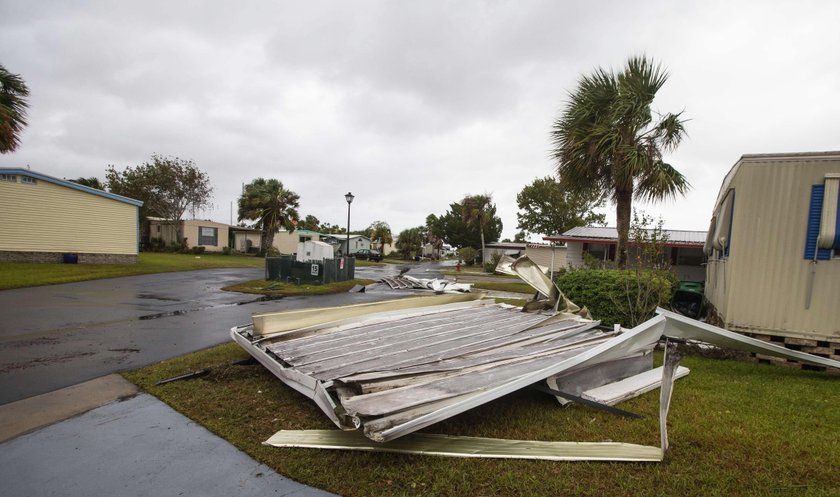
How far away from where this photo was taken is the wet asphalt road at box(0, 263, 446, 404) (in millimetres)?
4840

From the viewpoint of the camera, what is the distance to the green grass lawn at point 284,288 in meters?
13.4

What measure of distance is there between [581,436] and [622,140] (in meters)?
10.7

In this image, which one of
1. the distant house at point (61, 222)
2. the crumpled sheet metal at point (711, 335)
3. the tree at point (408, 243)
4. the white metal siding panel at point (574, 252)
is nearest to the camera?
the crumpled sheet metal at point (711, 335)

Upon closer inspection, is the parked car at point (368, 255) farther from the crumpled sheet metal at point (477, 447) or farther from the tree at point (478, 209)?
the crumpled sheet metal at point (477, 447)

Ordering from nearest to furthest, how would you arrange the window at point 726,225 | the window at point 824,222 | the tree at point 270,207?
the window at point 824,222 → the window at point 726,225 → the tree at point 270,207

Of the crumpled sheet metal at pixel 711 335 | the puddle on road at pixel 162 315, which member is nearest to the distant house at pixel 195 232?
the puddle on road at pixel 162 315

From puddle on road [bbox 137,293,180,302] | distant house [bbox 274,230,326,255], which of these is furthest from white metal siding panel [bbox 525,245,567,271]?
distant house [bbox 274,230,326,255]

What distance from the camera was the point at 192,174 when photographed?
123 feet

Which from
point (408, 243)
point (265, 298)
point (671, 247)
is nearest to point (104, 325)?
point (265, 298)

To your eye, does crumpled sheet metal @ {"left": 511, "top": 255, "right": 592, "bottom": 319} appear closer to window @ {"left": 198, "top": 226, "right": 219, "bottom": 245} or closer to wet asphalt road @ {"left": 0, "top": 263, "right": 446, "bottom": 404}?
wet asphalt road @ {"left": 0, "top": 263, "right": 446, "bottom": 404}

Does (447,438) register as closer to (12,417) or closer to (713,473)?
(713,473)

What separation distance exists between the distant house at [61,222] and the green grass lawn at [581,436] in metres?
19.3

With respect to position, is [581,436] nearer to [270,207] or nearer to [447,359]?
[447,359]

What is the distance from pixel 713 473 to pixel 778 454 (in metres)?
0.70
